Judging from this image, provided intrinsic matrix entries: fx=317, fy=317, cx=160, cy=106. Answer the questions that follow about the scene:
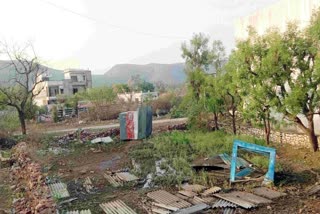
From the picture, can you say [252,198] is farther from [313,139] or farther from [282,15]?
[282,15]

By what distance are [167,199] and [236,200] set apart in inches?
58.0

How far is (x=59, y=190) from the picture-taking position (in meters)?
8.13

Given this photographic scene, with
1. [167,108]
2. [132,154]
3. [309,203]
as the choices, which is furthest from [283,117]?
[167,108]

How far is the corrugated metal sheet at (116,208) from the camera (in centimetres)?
638

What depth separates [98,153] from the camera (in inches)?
532

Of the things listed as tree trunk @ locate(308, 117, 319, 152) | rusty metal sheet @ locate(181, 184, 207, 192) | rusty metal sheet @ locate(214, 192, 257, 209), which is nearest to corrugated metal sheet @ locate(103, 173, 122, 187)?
rusty metal sheet @ locate(181, 184, 207, 192)

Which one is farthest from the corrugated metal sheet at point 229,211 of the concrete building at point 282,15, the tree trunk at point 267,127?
the concrete building at point 282,15

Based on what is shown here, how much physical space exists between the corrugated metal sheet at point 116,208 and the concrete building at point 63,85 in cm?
3855

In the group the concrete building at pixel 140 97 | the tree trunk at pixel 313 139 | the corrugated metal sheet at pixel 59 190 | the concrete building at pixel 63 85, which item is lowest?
the corrugated metal sheet at pixel 59 190

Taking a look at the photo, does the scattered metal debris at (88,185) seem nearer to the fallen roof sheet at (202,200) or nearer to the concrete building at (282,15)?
the fallen roof sheet at (202,200)

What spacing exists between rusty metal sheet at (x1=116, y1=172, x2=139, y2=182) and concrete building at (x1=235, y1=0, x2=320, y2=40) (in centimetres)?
626

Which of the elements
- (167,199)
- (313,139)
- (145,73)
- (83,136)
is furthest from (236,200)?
(145,73)

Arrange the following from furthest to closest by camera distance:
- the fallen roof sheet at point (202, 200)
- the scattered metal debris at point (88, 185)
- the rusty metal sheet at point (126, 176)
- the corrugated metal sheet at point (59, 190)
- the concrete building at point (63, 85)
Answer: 1. the concrete building at point (63, 85)
2. the rusty metal sheet at point (126, 176)
3. the scattered metal debris at point (88, 185)
4. the corrugated metal sheet at point (59, 190)
5. the fallen roof sheet at point (202, 200)

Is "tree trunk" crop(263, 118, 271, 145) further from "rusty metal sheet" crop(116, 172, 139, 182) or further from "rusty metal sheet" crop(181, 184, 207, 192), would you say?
"rusty metal sheet" crop(116, 172, 139, 182)
